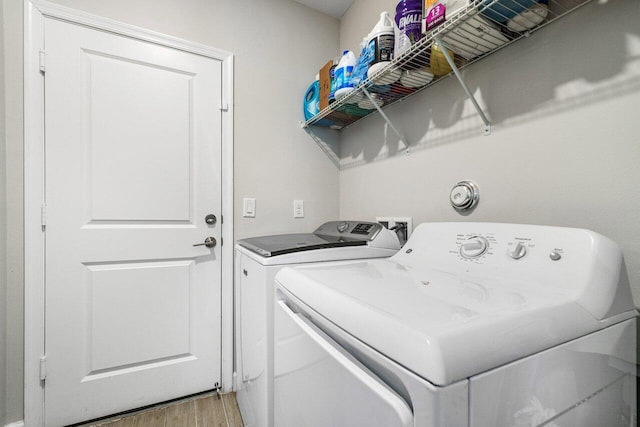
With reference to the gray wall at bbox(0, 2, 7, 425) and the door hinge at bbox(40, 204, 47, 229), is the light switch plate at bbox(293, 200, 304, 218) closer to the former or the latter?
the door hinge at bbox(40, 204, 47, 229)

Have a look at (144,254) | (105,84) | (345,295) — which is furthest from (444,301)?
(105,84)

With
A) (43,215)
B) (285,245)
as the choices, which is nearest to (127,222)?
(43,215)

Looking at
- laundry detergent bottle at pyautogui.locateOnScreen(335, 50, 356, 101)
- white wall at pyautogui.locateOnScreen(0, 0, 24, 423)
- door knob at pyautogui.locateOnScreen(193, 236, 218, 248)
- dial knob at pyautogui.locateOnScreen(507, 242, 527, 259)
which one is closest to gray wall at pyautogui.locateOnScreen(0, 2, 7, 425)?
white wall at pyautogui.locateOnScreen(0, 0, 24, 423)

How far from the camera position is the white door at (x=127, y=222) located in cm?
144

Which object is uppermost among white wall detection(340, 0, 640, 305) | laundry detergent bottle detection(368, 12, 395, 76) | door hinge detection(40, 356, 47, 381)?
laundry detergent bottle detection(368, 12, 395, 76)

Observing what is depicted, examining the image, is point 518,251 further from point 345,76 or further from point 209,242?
point 209,242

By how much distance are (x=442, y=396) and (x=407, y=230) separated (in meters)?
1.19

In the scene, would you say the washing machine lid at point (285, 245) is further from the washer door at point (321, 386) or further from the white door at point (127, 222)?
the white door at point (127, 222)

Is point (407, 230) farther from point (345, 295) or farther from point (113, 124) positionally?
point (113, 124)

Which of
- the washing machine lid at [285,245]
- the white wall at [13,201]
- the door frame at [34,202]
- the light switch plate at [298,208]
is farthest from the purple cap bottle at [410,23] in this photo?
the white wall at [13,201]

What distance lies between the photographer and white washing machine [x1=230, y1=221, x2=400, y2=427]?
3.46ft

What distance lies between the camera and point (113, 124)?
155cm

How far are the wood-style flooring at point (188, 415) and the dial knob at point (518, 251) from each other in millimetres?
1519

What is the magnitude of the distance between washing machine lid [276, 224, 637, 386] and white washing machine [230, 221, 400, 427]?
23cm
